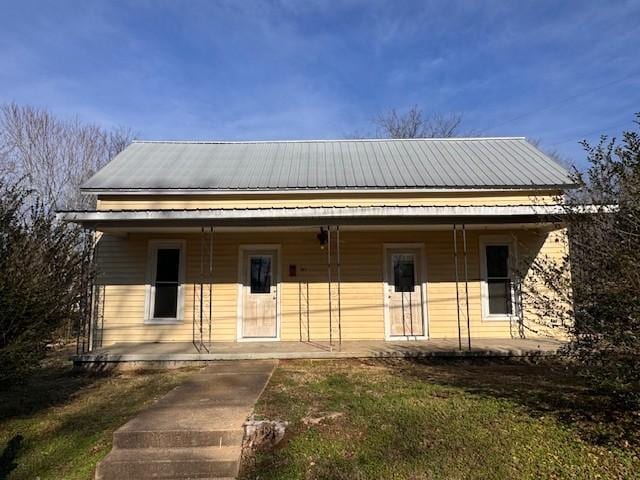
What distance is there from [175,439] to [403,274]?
6.63 metres

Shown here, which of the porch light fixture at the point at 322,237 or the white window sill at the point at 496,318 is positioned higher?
the porch light fixture at the point at 322,237

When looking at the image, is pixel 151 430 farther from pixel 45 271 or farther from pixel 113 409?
pixel 45 271

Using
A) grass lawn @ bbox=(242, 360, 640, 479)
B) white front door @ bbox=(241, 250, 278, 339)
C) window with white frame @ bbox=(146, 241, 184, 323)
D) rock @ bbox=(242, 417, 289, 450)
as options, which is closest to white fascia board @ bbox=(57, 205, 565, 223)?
window with white frame @ bbox=(146, 241, 184, 323)

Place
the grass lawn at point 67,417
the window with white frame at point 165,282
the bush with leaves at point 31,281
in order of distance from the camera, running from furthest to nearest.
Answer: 1. the window with white frame at point 165,282
2. the bush with leaves at point 31,281
3. the grass lawn at point 67,417

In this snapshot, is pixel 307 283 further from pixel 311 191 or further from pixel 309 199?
pixel 311 191

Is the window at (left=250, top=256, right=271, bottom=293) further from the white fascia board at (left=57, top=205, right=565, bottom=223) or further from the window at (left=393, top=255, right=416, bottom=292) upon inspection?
the window at (left=393, top=255, right=416, bottom=292)

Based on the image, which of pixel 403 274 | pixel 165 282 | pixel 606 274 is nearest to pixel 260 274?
pixel 165 282

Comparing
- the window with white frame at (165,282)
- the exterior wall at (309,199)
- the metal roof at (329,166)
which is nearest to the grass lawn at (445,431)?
the window with white frame at (165,282)

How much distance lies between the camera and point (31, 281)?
16.9 feet

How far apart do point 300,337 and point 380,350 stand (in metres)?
2.07

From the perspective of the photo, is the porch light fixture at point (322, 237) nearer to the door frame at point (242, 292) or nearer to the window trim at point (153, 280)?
the door frame at point (242, 292)

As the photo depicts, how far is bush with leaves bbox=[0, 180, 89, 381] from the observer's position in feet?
16.5

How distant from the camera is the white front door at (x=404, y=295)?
9.77m

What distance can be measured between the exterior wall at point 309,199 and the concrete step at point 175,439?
20.3ft
